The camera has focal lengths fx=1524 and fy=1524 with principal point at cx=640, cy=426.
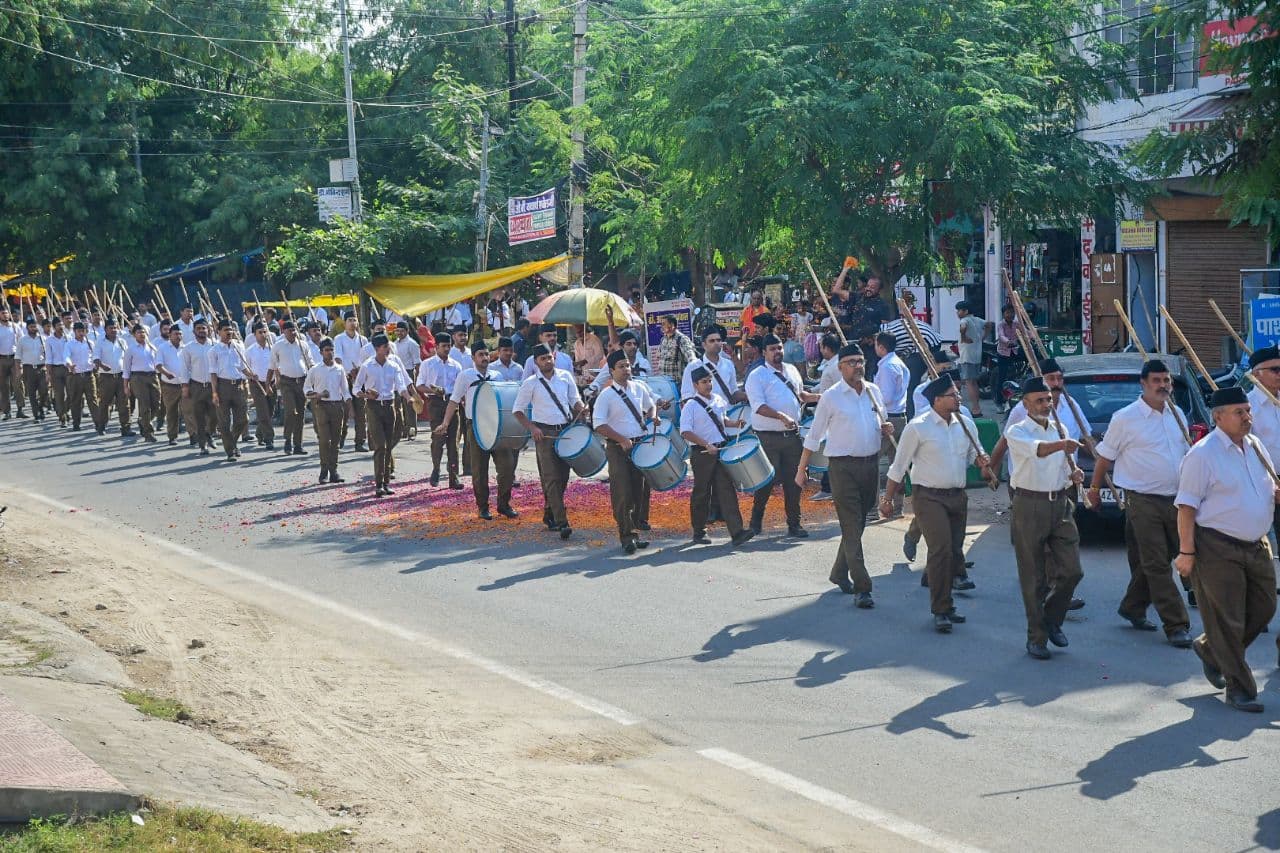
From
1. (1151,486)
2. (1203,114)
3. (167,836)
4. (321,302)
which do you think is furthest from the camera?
(321,302)

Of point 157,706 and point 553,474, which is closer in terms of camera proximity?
point 157,706

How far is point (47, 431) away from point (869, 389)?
20.7 meters

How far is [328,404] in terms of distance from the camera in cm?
2000

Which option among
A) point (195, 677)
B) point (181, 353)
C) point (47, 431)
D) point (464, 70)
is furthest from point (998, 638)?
point (464, 70)

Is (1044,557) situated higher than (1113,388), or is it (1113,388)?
(1113,388)

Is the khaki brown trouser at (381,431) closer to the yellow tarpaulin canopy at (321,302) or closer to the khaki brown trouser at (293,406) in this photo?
the khaki brown trouser at (293,406)

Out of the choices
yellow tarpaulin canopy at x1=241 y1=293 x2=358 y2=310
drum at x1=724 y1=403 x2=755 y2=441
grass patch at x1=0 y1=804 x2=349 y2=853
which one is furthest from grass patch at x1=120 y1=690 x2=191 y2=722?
yellow tarpaulin canopy at x1=241 y1=293 x2=358 y2=310

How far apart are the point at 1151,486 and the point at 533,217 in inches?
791

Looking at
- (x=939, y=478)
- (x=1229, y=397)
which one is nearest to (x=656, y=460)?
(x=939, y=478)

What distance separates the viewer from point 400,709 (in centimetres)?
926

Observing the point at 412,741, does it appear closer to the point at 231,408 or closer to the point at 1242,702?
the point at 1242,702

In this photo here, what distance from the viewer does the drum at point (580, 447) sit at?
15242 mm

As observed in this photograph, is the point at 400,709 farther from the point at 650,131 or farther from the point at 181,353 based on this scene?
the point at 181,353

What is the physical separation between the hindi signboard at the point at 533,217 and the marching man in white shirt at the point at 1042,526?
19.0 metres
